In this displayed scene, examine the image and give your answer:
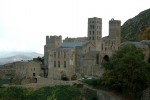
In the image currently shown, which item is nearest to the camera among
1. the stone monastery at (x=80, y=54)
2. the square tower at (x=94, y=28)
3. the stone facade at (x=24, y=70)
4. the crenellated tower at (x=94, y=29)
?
the stone monastery at (x=80, y=54)

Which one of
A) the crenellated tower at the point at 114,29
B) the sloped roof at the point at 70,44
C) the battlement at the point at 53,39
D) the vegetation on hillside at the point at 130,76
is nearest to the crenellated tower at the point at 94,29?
Result: the sloped roof at the point at 70,44

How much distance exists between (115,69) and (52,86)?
11.7 m

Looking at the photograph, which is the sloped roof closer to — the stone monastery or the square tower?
the stone monastery

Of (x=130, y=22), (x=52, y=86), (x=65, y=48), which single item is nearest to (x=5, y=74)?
(x=65, y=48)

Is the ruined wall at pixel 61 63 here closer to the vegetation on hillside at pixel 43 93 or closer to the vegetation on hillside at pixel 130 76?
the vegetation on hillside at pixel 43 93

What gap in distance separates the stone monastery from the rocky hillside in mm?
41708

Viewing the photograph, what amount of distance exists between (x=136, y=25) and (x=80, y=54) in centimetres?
6433

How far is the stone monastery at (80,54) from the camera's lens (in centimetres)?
8150

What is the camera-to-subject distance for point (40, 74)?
8800 centimetres

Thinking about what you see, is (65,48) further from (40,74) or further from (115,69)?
(115,69)

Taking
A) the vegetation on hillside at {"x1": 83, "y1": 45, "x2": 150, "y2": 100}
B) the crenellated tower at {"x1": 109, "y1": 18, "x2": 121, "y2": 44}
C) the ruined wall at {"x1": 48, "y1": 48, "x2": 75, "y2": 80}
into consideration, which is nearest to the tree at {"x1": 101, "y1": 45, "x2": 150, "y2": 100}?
the vegetation on hillside at {"x1": 83, "y1": 45, "x2": 150, "y2": 100}

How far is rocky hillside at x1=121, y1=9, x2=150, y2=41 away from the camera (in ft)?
446

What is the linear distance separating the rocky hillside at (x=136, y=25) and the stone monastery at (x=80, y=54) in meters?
41.7

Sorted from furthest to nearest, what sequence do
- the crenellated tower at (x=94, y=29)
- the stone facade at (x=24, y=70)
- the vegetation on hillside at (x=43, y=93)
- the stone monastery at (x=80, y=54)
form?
the crenellated tower at (x=94, y=29)
the stone facade at (x=24, y=70)
the stone monastery at (x=80, y=54)
the vegetation on hillside at (x=43, y=93)
